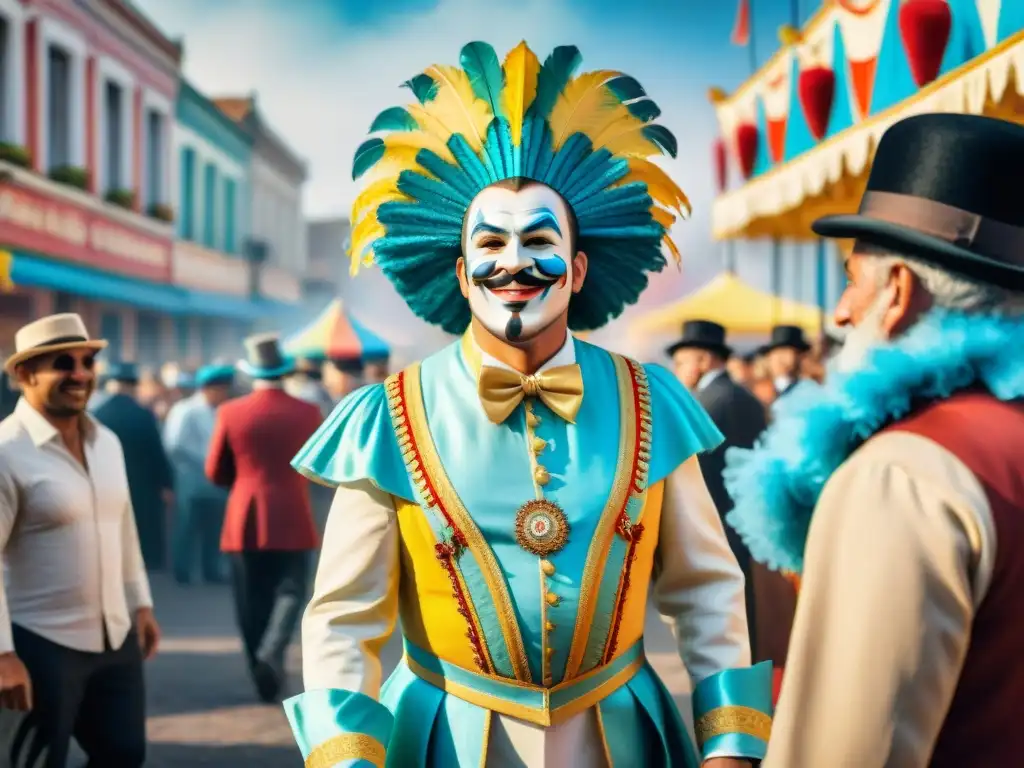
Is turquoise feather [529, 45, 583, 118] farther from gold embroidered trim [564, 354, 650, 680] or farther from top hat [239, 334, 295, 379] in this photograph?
top hat [239, 334, 295, 379]

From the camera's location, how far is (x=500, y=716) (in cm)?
259

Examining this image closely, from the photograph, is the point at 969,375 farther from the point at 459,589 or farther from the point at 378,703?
the point at 378,703

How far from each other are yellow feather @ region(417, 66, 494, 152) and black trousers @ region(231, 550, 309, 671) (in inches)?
166

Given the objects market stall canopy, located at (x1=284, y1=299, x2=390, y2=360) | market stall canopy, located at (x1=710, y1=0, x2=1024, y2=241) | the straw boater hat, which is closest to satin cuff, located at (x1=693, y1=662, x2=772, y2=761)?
market stall canopy, located at (x1=710, y1=0, x2=1024, y2=241)

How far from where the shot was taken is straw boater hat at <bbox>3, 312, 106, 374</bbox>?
4.28m

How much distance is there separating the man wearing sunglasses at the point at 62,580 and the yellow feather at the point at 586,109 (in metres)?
2.18

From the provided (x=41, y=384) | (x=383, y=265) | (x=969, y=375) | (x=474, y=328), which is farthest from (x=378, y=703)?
(x=41, y=384)

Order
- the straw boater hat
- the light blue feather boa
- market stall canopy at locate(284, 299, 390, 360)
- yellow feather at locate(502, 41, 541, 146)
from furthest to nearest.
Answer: market stall canopy at locate(284, 299, 390, 360) → the straw boater hat → yellow feather at locate(502, 41, 541, 146) → the light blue feather boa

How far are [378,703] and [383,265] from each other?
1.06 meters

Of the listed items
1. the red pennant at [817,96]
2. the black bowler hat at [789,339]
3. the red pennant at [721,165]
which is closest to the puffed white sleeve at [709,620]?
the red pennant at [817,96]

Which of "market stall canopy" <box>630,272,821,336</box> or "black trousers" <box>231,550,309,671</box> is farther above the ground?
"market stall canopy" <box>630,272,821,336</box>

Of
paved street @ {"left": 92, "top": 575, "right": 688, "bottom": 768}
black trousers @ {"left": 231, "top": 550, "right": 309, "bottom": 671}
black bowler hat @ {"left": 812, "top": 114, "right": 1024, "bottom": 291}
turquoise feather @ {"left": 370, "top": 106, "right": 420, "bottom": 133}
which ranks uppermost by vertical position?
turquoise feather @ {"left": 370, "top": 106, "right": 420, "bottom": 133}

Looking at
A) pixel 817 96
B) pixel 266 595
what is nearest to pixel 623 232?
pixel 266 595

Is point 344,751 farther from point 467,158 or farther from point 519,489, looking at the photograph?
point 467,158
